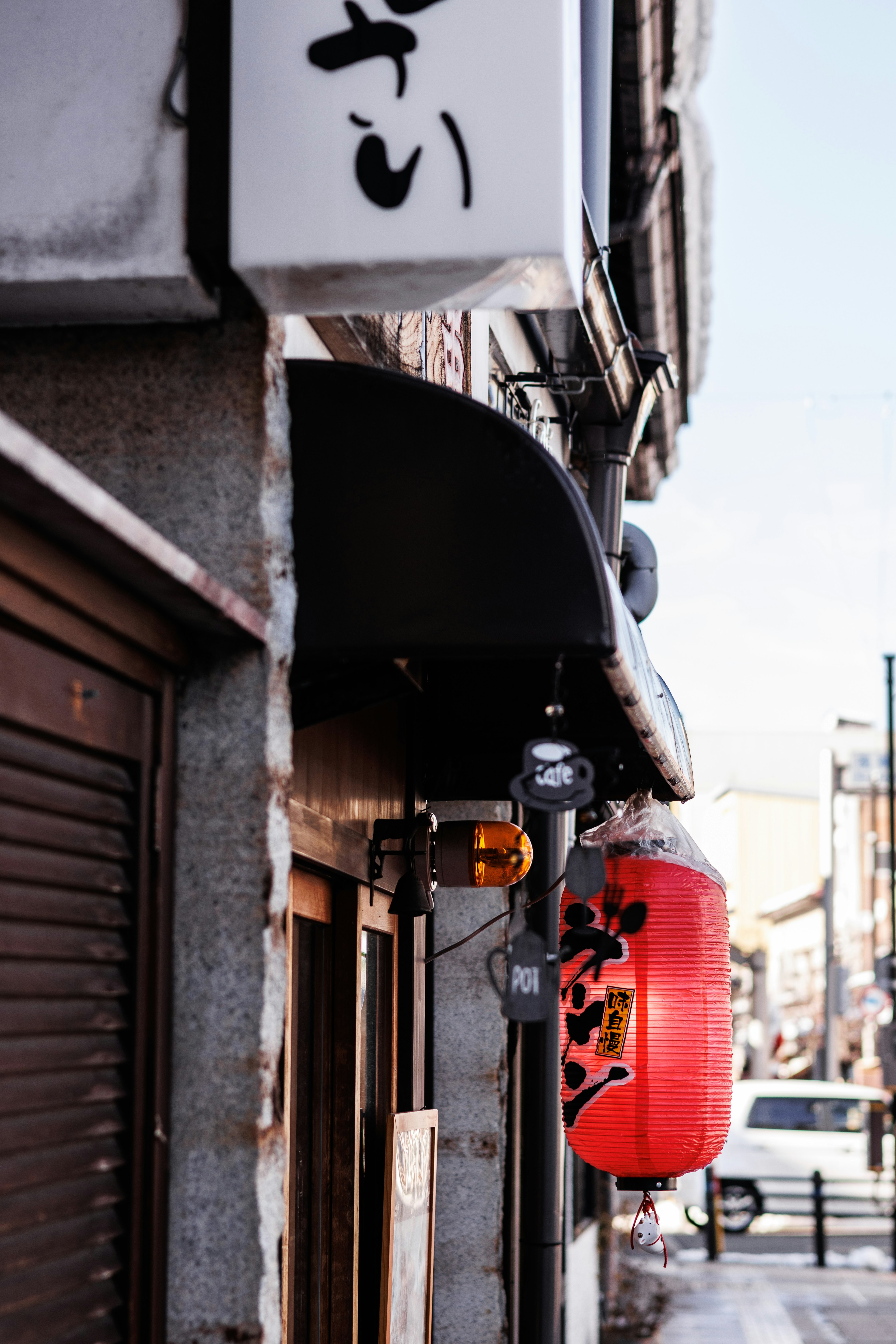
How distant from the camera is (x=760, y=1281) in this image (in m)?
17.1

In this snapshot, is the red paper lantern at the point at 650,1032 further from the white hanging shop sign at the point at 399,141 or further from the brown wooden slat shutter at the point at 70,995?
the white hanging shop sign at the point at 399,141

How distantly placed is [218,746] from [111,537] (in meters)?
0.84

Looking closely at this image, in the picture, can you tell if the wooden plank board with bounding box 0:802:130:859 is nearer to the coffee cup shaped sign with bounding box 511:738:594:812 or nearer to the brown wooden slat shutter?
the brown wooden slat shutter

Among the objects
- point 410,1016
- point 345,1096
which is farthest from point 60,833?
point 410,1016

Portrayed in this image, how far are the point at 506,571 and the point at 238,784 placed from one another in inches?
32.2

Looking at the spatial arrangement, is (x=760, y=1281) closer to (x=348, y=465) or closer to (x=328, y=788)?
(x=328, y=788)

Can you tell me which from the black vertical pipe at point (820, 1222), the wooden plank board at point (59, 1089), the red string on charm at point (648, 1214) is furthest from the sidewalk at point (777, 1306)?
the wooden plank board at point (59, 1089)

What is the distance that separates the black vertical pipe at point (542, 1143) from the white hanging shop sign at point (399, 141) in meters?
4.62

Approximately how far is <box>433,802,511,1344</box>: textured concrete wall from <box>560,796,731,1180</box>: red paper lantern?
79.0 inches

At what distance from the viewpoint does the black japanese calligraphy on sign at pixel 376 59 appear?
3400 mm

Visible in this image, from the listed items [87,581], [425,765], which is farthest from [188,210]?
[425,765]

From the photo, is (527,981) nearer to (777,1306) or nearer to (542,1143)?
(542,1143)

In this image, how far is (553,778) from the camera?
3637mm

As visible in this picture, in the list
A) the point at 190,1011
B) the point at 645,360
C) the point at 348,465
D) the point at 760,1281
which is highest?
the point at 645,360
